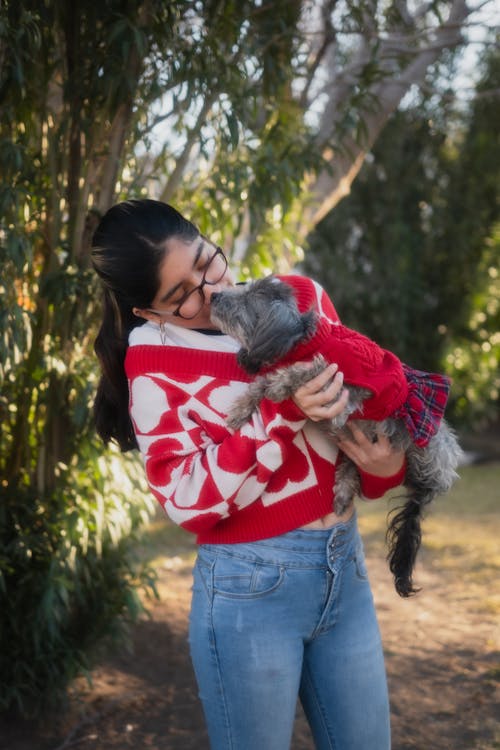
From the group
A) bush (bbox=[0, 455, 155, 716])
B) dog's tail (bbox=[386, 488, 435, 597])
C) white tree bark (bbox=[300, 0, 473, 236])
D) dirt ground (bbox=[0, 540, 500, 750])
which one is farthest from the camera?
white tree bark (bbox=[300, 0, 473, 236])

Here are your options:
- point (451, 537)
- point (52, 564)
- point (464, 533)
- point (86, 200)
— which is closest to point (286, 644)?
point (52, 564)

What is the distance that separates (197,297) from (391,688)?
2744 millimetres

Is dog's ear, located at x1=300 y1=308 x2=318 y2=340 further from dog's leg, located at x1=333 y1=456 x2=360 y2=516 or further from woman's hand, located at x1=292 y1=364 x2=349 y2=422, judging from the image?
dog's leg, located at x1=333 y1=456 x2=360 y2=516

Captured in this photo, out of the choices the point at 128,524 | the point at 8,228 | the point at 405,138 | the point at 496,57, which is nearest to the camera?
the point at 8,228

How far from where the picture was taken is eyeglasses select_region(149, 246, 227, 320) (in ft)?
5.85

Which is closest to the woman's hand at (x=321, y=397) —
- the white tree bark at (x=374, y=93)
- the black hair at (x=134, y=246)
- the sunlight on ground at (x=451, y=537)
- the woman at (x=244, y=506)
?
the woman at (x=244, y=506)

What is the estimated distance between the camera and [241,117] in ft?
9.64

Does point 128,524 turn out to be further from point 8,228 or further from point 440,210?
point 440,210

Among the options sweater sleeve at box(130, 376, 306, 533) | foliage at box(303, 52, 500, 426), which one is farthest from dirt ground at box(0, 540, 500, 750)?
foliage at box(303, 52, 500, 426)

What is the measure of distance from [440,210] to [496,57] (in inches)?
70.3

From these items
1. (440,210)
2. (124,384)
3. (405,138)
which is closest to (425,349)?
(440,210)

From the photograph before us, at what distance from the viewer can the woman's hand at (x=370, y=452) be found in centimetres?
181

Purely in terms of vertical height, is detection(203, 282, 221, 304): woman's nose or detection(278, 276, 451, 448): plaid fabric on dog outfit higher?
detection(203, 282, 221, 304): woman's nose

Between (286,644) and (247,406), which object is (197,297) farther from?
(286,644)
